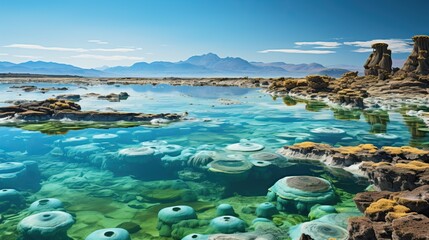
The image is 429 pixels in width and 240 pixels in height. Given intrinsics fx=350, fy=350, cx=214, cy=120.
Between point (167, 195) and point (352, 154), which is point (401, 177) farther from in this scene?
point (167, 195)

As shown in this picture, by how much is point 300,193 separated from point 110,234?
24.5ft

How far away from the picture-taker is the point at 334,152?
63.4ft

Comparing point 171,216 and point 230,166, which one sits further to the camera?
point 230,166

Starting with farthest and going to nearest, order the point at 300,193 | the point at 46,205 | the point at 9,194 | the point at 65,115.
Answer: the point at 65,115 < the point at 9,194 < the point at 300,193 < the point at 46,205

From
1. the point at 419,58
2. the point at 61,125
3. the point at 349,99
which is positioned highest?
the point at 419,58

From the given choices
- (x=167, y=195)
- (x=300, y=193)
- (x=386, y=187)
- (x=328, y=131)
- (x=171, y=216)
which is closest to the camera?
(x=171, y=216)

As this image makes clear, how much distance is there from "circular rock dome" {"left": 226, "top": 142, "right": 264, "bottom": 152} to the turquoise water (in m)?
0.60

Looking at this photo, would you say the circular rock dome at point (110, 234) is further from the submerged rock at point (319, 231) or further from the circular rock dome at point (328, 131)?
the circular rock dome at point (328, 131)

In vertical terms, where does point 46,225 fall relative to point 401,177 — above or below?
below

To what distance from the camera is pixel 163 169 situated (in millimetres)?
18891

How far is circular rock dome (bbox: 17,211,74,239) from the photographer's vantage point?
36.8 feet

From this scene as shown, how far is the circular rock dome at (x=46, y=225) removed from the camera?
1123 cm

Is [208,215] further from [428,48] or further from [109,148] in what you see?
Answer: [428,48]

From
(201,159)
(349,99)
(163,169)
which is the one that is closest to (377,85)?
(349,99)
